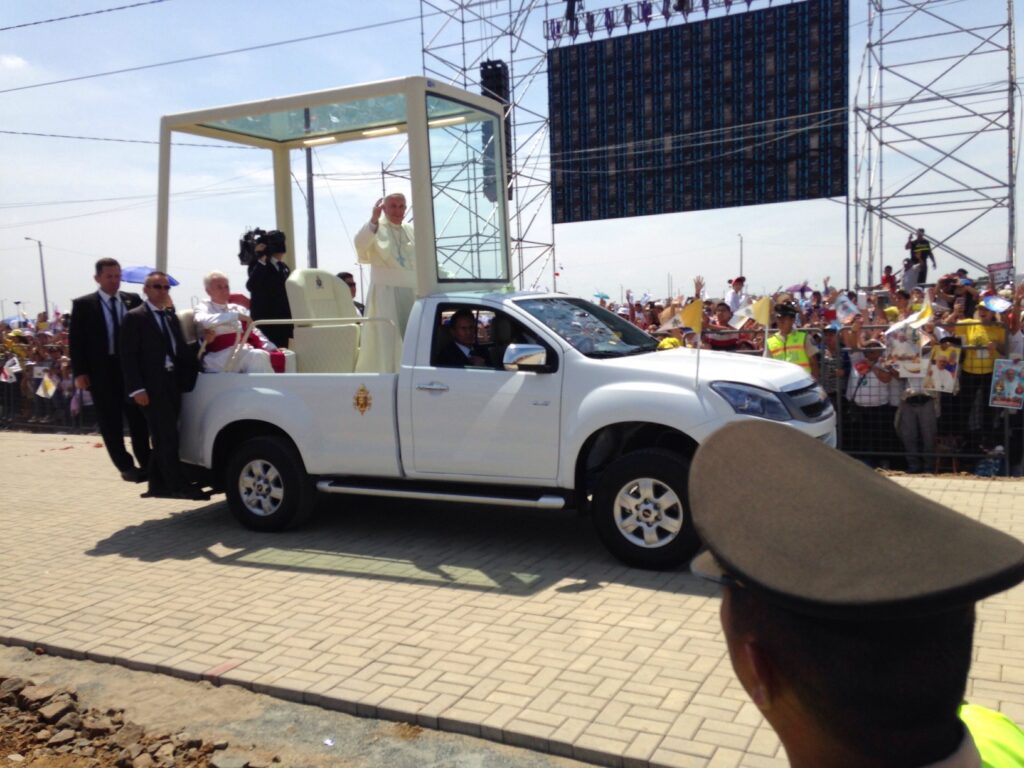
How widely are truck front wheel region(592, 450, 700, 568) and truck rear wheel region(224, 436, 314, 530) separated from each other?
2.66 metres

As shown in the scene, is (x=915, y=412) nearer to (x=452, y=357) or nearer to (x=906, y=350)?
(x=906, y=350)

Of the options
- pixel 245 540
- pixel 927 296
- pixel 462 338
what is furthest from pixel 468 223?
pixel 927 296

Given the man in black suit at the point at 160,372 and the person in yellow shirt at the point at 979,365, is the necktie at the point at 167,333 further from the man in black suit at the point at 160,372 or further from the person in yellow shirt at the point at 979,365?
the person in yellow shirt at the point at 979,365

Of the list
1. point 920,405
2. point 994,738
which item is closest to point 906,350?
point 920,405

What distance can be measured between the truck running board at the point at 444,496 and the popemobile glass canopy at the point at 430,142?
64.8 inches

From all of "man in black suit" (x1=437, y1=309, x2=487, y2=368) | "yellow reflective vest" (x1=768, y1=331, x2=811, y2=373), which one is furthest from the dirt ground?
"yellow reflective vest" (x1=768, y1=331, x2=811, y2=373)

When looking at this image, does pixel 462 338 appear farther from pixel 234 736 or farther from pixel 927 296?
pixel 927 296

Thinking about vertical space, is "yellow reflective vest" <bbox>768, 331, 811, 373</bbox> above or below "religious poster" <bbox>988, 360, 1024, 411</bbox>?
above

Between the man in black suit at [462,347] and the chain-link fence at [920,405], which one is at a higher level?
the man in black suit at [462,347]

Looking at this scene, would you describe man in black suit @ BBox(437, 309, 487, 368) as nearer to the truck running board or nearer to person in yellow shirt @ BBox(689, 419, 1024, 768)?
the truck running board

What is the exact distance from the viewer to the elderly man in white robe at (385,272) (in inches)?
328

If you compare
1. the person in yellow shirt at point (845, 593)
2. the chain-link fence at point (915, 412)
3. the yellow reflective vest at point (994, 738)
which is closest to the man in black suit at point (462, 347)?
the chain-link fence at point (915, 412)

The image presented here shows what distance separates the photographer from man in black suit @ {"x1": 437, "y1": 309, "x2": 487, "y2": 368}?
7285 millimetres

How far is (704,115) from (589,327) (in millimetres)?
34283
